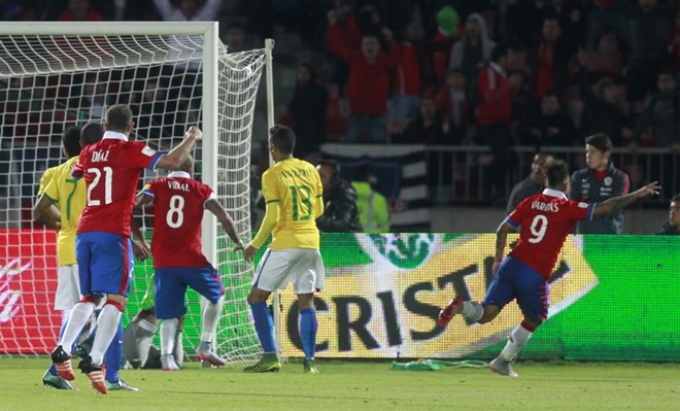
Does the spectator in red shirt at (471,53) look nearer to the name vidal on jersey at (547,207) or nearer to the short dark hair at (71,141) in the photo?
the name vidal on jersey at (547,207)

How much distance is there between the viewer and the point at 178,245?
43.3 ft

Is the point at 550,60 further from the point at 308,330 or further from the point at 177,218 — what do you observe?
the point at 177,218

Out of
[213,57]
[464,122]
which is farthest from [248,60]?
[464,122]

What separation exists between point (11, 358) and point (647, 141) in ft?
29.8

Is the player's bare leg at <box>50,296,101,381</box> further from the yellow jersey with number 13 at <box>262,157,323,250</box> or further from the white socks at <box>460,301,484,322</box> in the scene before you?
the white socks at <box>460,301,484,322</box>

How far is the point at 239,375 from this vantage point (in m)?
12.8

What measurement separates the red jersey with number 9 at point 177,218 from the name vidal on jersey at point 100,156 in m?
2.63

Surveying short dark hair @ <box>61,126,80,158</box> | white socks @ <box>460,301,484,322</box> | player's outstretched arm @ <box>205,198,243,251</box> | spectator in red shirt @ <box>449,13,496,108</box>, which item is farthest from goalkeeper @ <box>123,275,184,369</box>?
spectator in red shirt @ <box>449,13,496,108</box>

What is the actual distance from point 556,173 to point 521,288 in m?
0.98

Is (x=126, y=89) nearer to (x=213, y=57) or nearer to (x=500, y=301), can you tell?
(x=213, y=57)

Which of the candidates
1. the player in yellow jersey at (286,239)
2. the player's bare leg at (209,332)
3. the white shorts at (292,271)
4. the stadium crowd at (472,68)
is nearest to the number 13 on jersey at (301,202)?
the player in yellow jersey at (286,239)

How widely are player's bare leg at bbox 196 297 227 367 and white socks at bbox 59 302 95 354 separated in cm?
286

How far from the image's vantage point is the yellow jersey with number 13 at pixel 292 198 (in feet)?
43.0

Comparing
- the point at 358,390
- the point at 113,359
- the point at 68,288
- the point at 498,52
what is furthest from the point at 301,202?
the point at 498,52
